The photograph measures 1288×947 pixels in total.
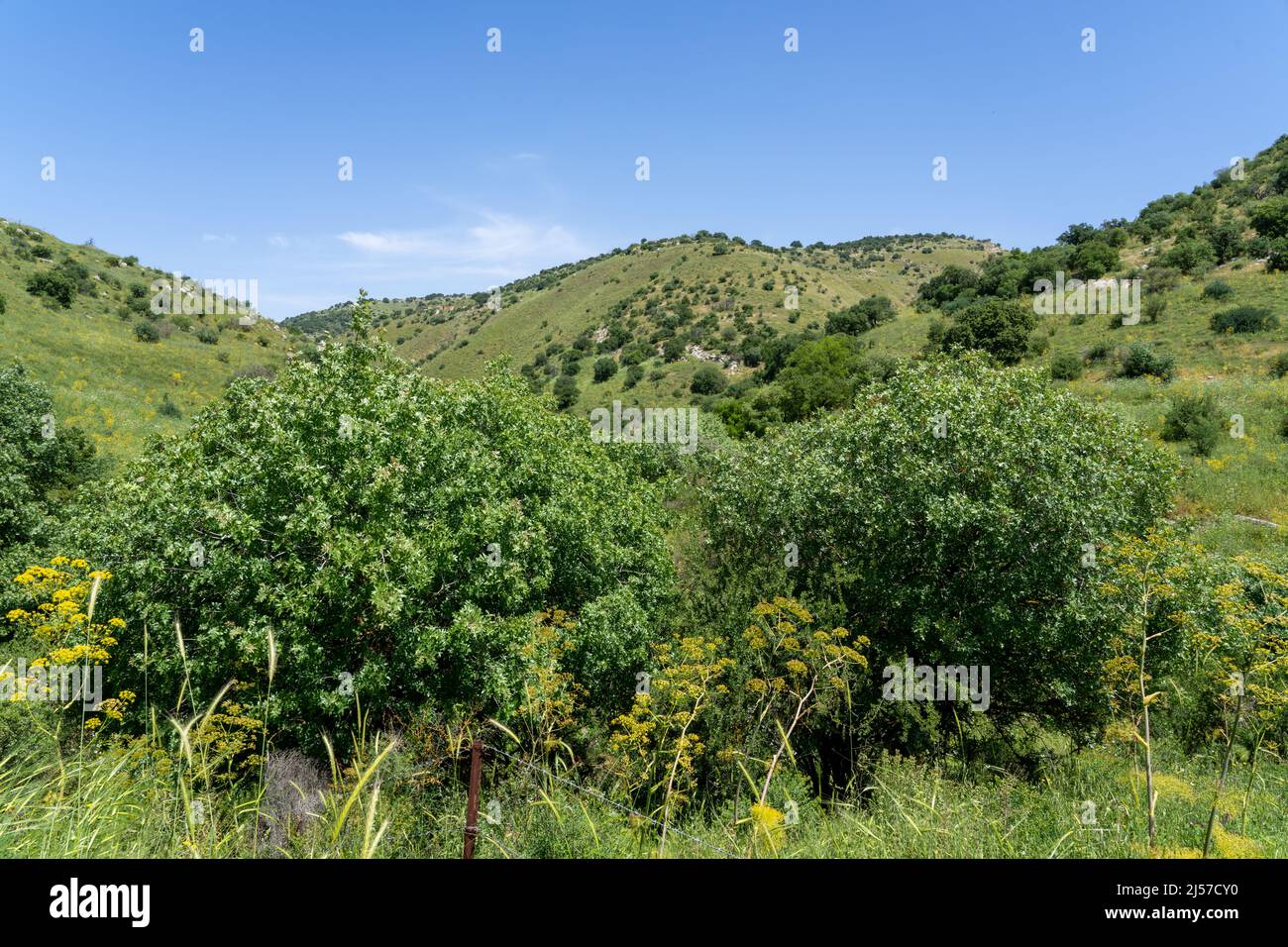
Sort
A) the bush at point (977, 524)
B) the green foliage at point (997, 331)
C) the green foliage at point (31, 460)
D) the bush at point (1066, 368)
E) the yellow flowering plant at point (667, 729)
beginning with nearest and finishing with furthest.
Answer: the yellow flowering plant at point (667, 729), the bush at point (977, 524), the green foliage at point (31, 460), the bush at point (1066, 368), the green foliage at point (997, 331)

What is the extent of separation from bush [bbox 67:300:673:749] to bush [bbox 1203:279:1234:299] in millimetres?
48996

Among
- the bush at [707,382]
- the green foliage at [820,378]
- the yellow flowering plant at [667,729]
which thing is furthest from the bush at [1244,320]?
the yellow flowering plant at [667,729]

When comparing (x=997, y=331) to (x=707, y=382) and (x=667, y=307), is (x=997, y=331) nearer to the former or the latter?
(x=707, y=382)

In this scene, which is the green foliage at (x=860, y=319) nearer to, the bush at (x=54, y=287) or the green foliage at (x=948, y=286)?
the green foliage at (x=948, y=286)

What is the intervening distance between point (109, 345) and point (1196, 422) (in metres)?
67.7

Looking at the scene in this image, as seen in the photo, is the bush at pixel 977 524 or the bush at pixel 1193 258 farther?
the bush at pixel 1193 258

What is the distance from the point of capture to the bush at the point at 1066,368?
37312mm

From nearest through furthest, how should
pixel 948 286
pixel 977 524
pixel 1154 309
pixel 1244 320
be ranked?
pixel 977 524 → pixel 1244 320 → pixel 1154 309 → pixel 948 286

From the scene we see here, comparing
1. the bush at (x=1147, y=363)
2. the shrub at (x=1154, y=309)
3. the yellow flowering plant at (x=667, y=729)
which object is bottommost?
the yellow flowering plant at (x=667, y=729)

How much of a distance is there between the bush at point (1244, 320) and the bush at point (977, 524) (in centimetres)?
3303

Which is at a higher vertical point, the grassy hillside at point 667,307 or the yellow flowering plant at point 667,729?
the grassy hillside at point 667,307

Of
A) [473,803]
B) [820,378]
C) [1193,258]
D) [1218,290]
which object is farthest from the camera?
[1193,258]

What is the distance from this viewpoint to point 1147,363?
34688 millimetres

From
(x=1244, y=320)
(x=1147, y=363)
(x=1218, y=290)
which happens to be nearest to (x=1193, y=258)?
(x=1218, y=290)
